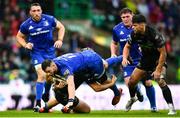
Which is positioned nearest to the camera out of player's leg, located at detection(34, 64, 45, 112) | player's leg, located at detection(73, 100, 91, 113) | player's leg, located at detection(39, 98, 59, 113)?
player's leg, located at detection(73, 100, 91, 113)

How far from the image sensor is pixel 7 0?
2869 centimetres

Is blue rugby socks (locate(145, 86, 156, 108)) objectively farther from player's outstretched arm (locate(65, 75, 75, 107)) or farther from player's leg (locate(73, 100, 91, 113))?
player's outstretched arm (locate(65, 75, 75, 107))

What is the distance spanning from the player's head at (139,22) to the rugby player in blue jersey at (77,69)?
142 cm

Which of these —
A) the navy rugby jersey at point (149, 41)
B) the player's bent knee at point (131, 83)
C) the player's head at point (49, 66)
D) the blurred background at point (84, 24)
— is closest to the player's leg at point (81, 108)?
the player's bent knee at point (131, 83)

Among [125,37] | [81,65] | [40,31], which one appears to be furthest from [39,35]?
[81,65]

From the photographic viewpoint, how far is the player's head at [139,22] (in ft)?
50.1

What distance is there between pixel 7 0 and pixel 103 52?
13.2ft

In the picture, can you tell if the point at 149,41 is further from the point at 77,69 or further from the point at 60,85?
the point at 60,85

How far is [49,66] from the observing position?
1523 cm

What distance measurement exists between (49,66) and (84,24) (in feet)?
48.7

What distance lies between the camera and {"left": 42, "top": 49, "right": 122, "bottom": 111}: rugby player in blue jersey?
15273 mm

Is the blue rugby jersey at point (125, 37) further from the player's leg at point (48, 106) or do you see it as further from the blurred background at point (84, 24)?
the blurred background at point (84, 24)

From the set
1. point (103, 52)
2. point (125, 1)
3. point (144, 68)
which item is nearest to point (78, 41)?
point (103, 52)

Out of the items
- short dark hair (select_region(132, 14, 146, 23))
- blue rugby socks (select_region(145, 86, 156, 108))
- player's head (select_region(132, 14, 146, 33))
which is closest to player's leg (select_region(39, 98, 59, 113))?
blue rugby socks (select_region(145, 86, 156, 108))
